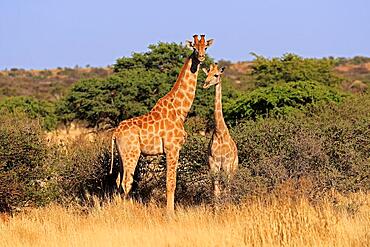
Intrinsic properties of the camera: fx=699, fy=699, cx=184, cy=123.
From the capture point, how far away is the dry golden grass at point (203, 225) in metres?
8.14

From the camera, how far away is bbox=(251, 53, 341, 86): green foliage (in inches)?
1011

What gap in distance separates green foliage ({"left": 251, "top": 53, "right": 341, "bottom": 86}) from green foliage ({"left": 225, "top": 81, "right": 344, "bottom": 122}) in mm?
7382

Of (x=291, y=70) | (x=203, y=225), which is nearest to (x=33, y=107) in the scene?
(x=291, y=70)

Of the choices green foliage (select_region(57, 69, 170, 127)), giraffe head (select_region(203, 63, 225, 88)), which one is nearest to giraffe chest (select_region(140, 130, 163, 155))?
giraffe head (select_region(203, 63, 225, 88))

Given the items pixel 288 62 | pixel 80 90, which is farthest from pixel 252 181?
pixel 80 90

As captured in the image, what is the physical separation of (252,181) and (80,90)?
18.4 meters

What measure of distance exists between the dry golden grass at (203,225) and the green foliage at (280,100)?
658 centimetres

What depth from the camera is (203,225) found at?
9.31 m

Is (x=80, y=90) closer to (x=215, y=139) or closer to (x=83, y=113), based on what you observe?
(x=83, y=113)

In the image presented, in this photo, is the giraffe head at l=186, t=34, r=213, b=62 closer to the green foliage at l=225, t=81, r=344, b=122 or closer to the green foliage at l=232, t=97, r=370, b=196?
the green foliage at l=232, t=97, r=370, b=196

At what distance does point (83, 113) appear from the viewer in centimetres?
2705

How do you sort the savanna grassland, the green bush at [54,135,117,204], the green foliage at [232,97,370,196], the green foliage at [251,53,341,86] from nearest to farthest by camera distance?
the savanna grassland
the green foliage at [232,97,370,196]
the green bush at [54,135,117,204]
the green foliage at [251,53,341,86]

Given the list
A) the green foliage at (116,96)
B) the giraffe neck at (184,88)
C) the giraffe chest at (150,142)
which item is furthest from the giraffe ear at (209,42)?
the green foliage at (116,96)

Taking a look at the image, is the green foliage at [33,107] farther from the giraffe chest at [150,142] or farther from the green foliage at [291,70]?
the giraffe chest at [150,142]
